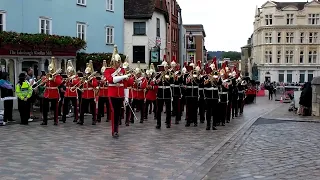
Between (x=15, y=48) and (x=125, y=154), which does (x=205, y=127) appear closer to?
(x=125, y=154)

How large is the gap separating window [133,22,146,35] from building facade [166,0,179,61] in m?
8.61

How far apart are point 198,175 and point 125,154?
2428 millimetres

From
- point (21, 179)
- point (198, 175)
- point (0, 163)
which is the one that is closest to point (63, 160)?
point (0, 163)

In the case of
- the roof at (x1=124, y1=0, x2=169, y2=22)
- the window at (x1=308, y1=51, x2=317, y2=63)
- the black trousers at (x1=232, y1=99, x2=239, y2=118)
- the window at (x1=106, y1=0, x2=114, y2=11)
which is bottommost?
the black trousers at (x1=232, y1=99, x2=239, y2=118)

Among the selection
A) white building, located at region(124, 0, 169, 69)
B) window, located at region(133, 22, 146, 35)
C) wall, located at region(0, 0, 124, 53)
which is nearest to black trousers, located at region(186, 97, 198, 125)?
wall, located at region(0, 0, 124, 53)

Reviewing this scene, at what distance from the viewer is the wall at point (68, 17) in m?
26.6

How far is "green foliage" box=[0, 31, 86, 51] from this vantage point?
22316 mm

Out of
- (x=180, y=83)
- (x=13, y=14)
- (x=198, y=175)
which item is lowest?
(x=198, y=175)

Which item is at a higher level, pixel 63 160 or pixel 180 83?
pixel 180 83

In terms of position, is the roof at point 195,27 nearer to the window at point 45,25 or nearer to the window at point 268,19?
the window at point 268,19

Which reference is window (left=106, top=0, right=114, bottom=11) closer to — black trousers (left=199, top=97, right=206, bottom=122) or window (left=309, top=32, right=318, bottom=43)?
black trousers (left=199, top=97, right=206, bottom=122)

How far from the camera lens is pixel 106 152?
1093cm

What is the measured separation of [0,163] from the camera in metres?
9.39

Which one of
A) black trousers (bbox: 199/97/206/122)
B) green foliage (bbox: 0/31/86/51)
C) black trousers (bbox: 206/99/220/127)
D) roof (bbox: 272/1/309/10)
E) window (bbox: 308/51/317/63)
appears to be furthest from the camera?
roof (bbox: 272/1/309/10)
